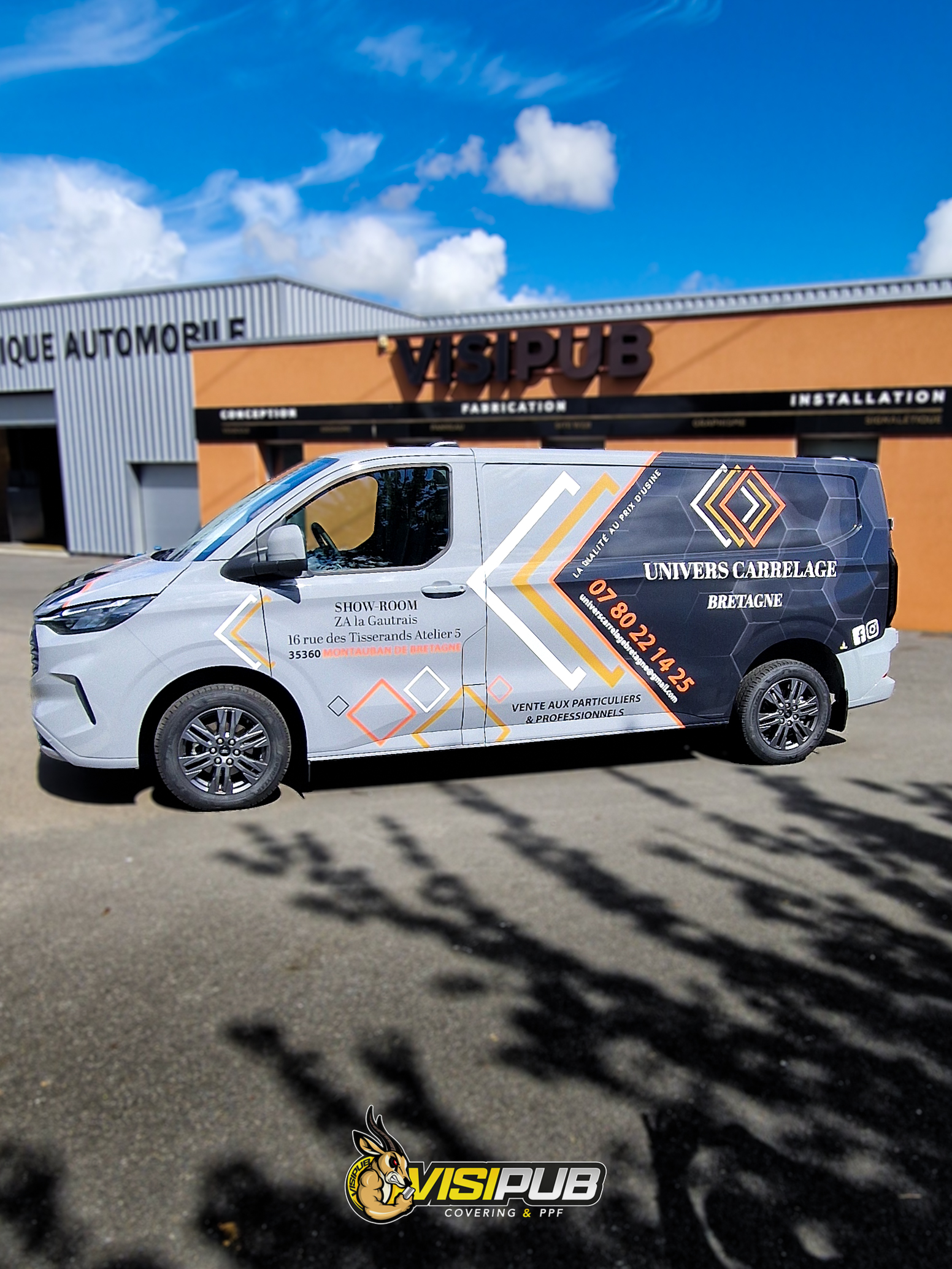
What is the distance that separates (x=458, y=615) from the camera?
5422 mm

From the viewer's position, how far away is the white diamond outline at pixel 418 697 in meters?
5.43

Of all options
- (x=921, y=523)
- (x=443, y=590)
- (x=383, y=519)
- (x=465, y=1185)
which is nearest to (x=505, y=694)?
(x=443, y=590)

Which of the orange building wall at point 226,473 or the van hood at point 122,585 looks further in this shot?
the orange building wall at point 226,473

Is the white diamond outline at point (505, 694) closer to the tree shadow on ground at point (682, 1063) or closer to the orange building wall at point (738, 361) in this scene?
the tree shadow on ground at point (682, 1063)

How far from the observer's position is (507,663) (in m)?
5.56

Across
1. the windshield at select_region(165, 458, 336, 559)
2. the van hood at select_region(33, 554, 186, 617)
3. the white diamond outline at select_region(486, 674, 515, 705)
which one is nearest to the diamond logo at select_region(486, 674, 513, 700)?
the white diamond outline at select_region(486, 674, 515, 705)

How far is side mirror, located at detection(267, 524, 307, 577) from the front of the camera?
4992 mm

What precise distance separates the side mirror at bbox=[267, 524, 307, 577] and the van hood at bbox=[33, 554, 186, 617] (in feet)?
1.85

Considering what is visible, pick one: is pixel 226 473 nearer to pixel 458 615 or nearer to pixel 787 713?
pixel 458 615

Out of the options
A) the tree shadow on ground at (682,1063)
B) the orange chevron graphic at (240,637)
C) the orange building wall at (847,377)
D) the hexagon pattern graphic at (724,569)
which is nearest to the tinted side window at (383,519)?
the orange chevron graphic at (240,637)

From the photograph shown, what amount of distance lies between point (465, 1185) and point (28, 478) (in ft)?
84.5

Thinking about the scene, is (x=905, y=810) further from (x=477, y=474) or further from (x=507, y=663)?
(x=477, y=474)

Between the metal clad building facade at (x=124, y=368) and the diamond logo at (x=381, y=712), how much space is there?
48.9ft

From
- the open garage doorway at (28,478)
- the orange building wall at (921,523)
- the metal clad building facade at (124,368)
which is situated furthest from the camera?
the open garage doorway at (28,478)
